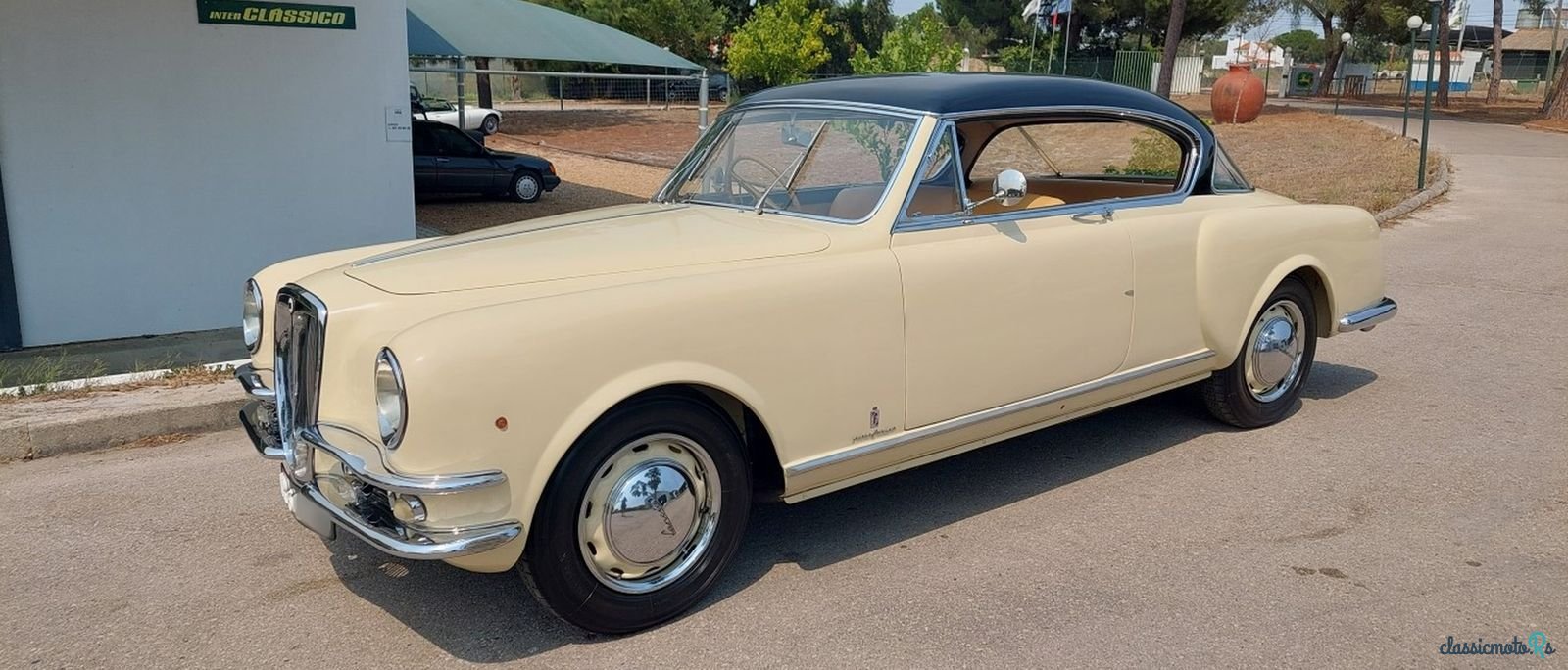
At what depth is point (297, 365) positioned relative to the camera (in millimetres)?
3588

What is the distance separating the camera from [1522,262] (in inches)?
408

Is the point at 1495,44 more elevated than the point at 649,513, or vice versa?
the point at 1495,44

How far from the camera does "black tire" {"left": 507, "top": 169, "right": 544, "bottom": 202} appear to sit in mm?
16234

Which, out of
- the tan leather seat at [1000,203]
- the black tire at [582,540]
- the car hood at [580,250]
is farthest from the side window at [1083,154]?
the black tire at [582,540]

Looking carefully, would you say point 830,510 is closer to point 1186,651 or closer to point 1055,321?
point 1055,321

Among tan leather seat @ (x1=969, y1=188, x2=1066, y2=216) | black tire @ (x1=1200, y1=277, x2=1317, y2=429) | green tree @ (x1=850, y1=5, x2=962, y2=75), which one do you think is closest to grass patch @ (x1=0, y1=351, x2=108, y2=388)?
tan leather seat @ (x1=969, y1=188, x2=1066, y2=216)

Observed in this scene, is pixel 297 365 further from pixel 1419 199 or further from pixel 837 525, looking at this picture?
pixel 1419 199

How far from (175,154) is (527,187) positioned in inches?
332

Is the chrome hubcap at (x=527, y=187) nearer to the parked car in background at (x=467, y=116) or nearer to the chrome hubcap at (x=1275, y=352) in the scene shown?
the parked car in background at (x=467, y=116)

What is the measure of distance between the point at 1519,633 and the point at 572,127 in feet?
89.2

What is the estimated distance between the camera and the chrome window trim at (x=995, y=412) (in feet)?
12.7

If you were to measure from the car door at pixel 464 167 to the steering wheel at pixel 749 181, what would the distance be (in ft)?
39.1

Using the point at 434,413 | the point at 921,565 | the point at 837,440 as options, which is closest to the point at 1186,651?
the point at 921,565

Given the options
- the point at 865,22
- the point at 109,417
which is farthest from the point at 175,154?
the point at 865,22
